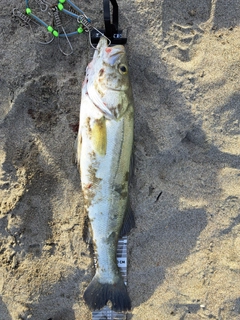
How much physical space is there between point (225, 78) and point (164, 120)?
806 mm

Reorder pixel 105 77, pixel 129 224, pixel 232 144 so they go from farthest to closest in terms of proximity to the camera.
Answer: pixel 232 144, pixel 129 224, pixel 105 77

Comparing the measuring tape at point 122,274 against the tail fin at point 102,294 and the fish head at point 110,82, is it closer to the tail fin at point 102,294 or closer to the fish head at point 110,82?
the tail fin at point 102,294

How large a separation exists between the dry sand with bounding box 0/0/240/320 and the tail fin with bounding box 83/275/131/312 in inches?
7.3

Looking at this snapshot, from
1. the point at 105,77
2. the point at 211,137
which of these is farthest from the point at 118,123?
the point at 211,137

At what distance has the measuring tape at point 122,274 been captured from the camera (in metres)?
3.40

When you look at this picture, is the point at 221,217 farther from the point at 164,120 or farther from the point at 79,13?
the point at 79,13

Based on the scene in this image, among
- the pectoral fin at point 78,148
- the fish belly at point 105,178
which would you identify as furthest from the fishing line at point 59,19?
the pectoral fin at point 78,148

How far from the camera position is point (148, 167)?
3434 millimetres

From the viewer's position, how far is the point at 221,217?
3.46m

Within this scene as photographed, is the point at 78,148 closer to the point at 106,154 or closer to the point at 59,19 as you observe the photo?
the point at 106,154

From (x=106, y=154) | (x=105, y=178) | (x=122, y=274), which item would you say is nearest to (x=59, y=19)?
(x=106, y=154)

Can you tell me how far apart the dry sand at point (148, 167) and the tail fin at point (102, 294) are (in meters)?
0.18

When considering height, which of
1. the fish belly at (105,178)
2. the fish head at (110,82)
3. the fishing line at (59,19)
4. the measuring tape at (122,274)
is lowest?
the measuring tape at (122,274)

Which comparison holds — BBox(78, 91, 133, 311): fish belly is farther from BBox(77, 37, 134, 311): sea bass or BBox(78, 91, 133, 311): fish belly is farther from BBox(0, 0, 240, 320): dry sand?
BBox(0, 0, 240, 320): dry sand
